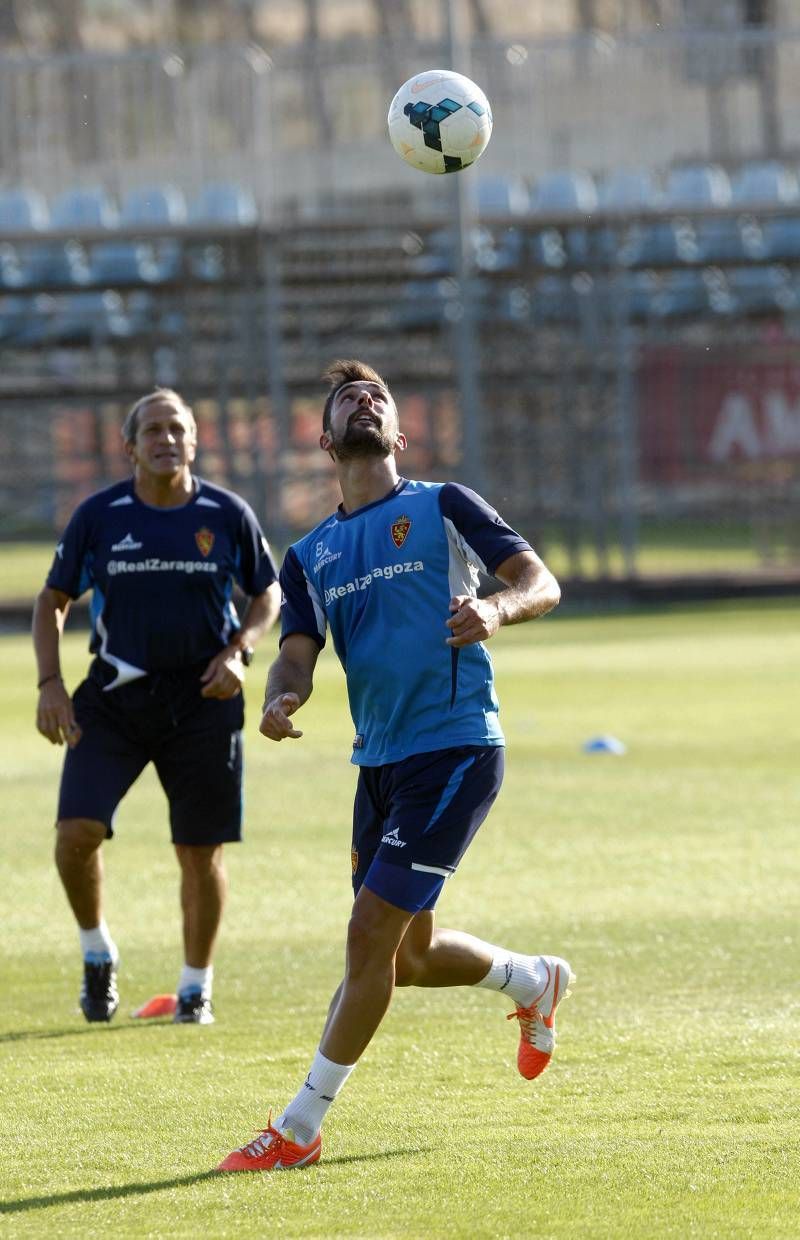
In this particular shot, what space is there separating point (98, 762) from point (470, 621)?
9.10ft

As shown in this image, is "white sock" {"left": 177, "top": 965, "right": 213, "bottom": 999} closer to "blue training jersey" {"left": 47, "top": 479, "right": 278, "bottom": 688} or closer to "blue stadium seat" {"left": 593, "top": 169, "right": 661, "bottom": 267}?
"blue training jersey" {"left": 47, "top": 479, "right": 278, "bottom": 688}

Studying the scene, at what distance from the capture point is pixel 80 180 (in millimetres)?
28312

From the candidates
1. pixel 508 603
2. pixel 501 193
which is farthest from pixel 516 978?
pixel 501 193

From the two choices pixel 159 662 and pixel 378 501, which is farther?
pixel 159 662

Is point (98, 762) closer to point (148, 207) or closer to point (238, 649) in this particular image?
point (238, 649)

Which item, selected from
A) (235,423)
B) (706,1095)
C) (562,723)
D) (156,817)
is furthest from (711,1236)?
(235,423)

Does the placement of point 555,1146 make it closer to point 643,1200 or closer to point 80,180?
point 643,1200

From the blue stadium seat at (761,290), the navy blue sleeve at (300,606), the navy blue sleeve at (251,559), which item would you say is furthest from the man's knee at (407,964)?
the blue stadium seat at (761,290)

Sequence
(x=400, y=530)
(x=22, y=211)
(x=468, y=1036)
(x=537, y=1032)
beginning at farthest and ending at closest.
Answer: (x=22, y=211) < (x=468, y=1036) < (x=537, y=1032) < (x=400, y=530)

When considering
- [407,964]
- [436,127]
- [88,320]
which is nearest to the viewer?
[407,964]

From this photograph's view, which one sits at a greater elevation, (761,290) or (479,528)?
(479,528)

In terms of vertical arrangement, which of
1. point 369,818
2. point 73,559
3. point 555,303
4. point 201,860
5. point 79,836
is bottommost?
point 201,860

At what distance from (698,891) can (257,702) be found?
8.35 metres

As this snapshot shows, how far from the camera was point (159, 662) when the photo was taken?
764 centimetres
